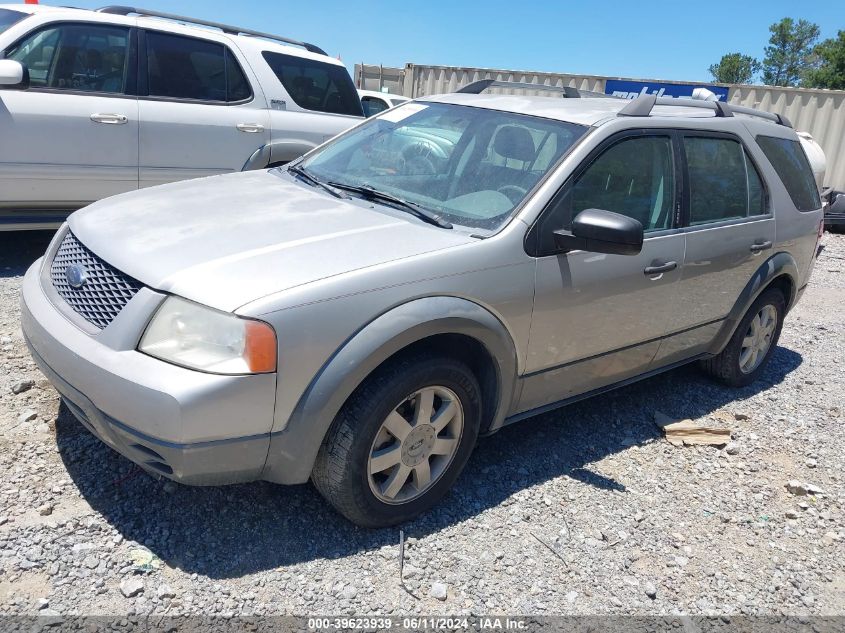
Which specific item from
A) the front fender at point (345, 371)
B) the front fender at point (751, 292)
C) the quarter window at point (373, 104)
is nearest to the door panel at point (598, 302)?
the front fender at point (345, 371)

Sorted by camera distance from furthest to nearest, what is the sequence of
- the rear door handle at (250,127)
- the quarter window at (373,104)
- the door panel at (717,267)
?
the quarter window at (373,104)
the rear door handle at (250,127)
the door panel at (717,267)

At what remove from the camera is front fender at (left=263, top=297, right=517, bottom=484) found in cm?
263

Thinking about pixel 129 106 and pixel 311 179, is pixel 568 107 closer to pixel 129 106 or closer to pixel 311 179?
pixel 311 179

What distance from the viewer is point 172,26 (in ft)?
20.2

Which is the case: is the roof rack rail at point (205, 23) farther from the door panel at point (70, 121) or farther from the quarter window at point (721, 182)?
the quarter window at point (721, 182)

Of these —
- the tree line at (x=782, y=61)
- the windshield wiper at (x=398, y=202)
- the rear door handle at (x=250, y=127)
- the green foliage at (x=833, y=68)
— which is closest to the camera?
the windshield wiper at (x=398, y=202)

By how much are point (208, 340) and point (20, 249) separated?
4679mm

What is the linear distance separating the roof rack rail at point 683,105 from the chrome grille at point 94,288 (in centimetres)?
252

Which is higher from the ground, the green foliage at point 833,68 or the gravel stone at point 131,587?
the green foliage at point 833,68

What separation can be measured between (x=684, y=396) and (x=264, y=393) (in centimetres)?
334

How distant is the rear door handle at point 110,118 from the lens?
567cm

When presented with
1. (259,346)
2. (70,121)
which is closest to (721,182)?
(259,346)

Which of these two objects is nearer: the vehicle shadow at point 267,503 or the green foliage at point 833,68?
the vehicle shadow at point 267,503

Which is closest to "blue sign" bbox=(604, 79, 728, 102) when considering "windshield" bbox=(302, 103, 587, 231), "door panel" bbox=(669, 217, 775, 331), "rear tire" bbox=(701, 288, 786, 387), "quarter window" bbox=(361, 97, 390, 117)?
"quarter window" bbox=(361, 97, 390, 117)
